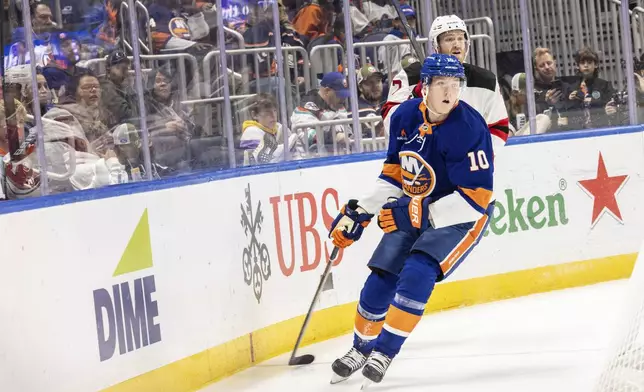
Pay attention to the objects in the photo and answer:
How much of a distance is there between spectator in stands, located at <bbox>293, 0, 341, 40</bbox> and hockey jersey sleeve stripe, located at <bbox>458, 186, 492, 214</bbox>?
1991 millimetres

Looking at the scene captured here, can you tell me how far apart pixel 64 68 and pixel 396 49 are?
228 centimetres

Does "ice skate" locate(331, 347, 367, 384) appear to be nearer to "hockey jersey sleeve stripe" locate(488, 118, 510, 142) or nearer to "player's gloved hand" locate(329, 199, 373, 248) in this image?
"player's gloved hand" locate(329, 199, 373, 248)

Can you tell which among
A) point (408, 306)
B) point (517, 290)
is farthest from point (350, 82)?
point (408, 306)

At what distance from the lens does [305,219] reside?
18.2 feet

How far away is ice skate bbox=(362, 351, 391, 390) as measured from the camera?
171 inches

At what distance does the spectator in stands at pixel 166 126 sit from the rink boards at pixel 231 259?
0.24 m

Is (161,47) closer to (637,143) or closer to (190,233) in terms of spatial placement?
(190,233)

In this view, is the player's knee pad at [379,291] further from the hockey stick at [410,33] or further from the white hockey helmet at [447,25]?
the hockey stick at [410,33]

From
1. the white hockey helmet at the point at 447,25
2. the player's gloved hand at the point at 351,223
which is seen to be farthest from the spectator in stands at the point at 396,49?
the player's gloved hand at the point at 351,223

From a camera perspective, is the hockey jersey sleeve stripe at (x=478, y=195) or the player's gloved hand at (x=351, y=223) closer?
the hockey jersey sleeve stripe at (x=478, y=195)

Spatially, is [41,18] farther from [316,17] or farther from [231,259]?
[316,17]

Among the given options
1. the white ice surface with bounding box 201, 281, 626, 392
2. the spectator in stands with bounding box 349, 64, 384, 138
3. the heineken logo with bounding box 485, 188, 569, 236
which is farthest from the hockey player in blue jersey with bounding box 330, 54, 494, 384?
the heineken logo with bounding box 485, 188, 569, 236

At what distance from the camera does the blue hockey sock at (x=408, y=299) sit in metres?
4.33

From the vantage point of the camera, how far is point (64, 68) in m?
4.80
